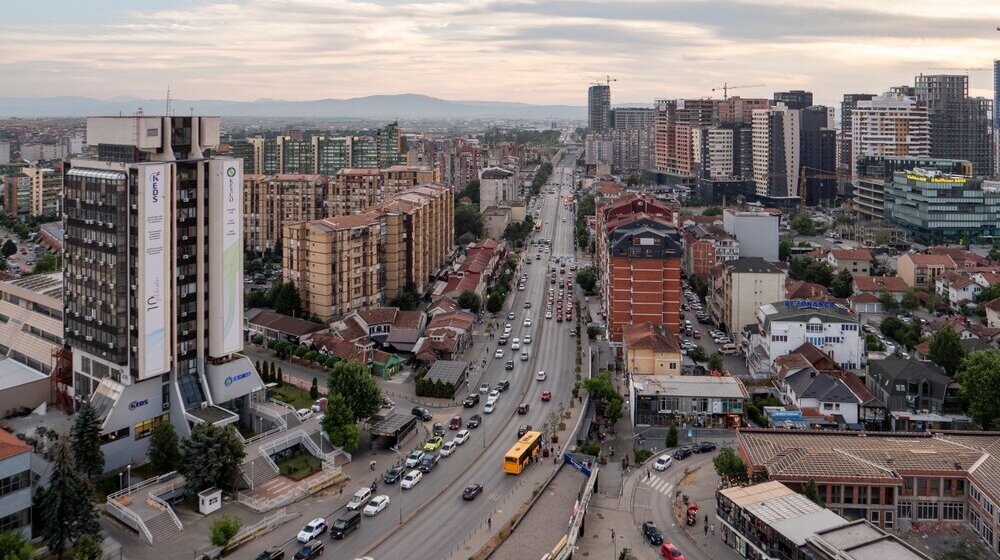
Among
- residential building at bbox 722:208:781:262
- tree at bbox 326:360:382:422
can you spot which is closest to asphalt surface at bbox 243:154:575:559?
tree at bbox 326:360:382:422

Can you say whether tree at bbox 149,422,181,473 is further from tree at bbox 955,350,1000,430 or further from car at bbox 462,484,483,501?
tree at bbox 955,350,1000,430

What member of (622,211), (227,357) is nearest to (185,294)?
(227,357)

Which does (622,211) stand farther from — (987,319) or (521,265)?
(987,319)

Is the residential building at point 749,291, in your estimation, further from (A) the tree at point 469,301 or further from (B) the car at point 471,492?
(B) the car at point 471,492

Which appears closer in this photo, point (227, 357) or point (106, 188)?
point (106, 188)

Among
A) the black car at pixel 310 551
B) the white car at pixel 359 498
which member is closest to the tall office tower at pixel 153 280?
the white car at pixel 359 498

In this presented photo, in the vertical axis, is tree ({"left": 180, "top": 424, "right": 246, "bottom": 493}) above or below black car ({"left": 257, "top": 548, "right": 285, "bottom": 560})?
above
